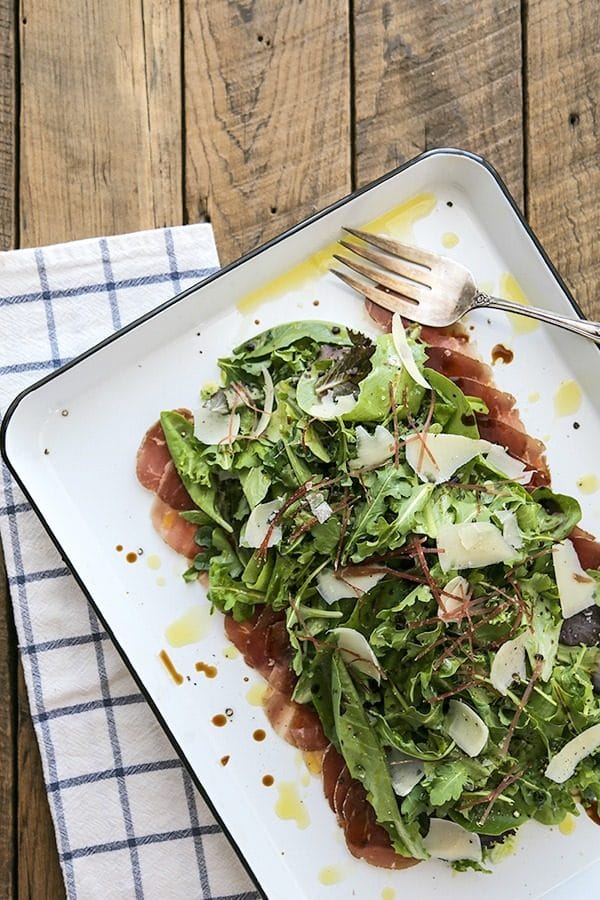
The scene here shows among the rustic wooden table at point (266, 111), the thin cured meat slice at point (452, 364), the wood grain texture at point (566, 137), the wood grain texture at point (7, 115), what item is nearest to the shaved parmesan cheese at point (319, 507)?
the thin cured meat slice at point (452, 364)

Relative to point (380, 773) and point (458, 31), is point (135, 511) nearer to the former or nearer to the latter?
point (380, 773)

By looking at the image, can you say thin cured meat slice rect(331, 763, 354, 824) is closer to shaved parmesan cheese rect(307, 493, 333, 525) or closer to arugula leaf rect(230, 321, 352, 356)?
shaved parmesan cheese rect(307, 493, 333, 525)

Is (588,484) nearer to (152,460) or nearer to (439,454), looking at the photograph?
(439,454)

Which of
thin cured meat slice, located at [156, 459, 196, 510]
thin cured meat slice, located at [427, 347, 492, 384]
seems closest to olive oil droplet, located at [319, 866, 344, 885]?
thin cured meat slice, located at [156, 459, 196, 510]

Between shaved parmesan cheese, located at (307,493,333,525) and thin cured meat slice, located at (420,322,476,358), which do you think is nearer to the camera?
shaved parmesan cheese, located at (307,493,333,525)

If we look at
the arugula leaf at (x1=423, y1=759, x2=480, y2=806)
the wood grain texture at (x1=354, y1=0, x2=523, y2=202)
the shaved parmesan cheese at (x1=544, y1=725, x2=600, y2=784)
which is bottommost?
the shaved parmesan cheese at (x1=544, y1=725, x2=600, y2=784)
